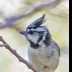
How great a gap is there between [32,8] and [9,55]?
367mm

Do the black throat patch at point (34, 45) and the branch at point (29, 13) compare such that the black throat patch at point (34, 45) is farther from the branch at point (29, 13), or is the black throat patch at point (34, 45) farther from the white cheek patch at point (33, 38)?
the branch at point (29, 13)

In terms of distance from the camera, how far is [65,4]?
954 mm

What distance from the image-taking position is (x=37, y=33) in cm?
80

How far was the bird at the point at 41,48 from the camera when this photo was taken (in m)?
0.80

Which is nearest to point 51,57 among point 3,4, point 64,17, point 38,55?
point 38,55

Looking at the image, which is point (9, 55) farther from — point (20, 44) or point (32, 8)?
point (32, 8)

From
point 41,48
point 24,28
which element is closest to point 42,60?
point 41,48

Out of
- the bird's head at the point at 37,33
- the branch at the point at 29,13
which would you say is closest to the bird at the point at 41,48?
the bird's head at the point at 37,33

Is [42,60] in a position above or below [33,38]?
below

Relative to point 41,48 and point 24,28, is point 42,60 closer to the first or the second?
point 41,48

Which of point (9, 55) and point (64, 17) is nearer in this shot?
point (9, 55)

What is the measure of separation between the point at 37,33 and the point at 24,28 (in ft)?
0.32

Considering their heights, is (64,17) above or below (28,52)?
above

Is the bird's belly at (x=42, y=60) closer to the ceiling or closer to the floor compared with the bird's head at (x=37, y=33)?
closer to the floor
